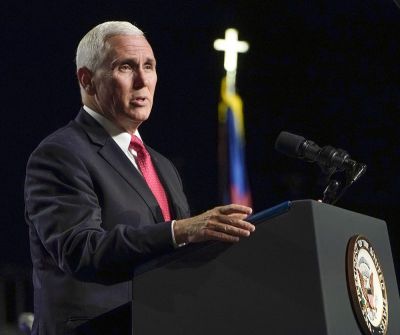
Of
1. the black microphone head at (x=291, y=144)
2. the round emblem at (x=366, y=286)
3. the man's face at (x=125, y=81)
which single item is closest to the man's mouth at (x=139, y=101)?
the man's face at (x=125, y=81)

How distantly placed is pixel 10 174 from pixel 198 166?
5.64 feet

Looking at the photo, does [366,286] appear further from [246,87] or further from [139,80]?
[246,87]

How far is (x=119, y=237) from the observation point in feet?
5.09

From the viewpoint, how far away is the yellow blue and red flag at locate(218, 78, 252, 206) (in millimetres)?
6551

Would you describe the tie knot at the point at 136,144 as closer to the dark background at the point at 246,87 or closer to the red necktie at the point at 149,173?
the red necktie at the point at 149,173

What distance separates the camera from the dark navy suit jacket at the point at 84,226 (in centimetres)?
156

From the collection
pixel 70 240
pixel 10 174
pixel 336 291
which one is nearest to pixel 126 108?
pixel 70 240

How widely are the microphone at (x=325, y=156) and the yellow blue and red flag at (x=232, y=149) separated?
469 cm

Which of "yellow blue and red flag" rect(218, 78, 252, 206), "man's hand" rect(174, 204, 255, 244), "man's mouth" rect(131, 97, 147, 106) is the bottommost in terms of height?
"man's hand" rect(174, 204, 255, 244)

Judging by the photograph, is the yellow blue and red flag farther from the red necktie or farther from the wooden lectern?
the wooden lectern

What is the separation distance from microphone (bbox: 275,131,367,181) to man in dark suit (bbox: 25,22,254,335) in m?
0.32

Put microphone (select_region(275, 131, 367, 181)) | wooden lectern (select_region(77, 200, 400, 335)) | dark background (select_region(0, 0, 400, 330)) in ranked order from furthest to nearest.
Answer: dark background (select_region(0, 0, 400, 330)), microphone (select_region(275, 131, 367, 181)), wooden lectern (select_region(77, 200, 400, 335))

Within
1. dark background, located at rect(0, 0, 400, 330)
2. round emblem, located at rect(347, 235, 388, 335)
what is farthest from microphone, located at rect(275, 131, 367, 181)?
dark background, located at rect(0, 0, 400, 330)

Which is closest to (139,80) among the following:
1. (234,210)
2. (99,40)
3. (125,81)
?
(125,81)
